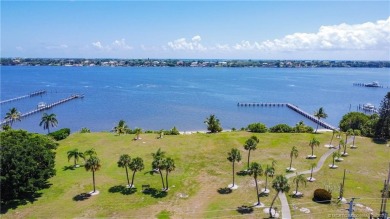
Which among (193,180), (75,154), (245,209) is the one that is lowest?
(245,209)

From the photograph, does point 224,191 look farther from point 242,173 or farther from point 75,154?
point 75,154

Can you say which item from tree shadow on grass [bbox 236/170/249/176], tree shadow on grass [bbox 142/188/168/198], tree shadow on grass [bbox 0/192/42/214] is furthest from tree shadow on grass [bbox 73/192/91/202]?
tree shadow on grass [bbox 236/170/249/176]

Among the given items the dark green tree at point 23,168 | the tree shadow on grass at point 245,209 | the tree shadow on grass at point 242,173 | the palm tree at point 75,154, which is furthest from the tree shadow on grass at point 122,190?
the tree shadow on grass at point 242,173

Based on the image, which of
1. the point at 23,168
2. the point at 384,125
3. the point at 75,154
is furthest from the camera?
the point at 384,125

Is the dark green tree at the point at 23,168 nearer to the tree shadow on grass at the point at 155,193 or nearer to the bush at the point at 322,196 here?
the tree shadow on grass at the point at 155,193

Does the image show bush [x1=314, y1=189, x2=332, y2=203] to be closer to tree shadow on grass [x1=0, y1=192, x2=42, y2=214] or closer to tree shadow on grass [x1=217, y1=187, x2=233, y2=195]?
tree shadow on grass [x1=217, y1=187, x2=233, y2=195]

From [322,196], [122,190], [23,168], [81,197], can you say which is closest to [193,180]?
[122,190]

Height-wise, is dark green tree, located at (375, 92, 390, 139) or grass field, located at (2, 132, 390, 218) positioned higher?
dark green tree, located at (375, 92, 390, 139)
